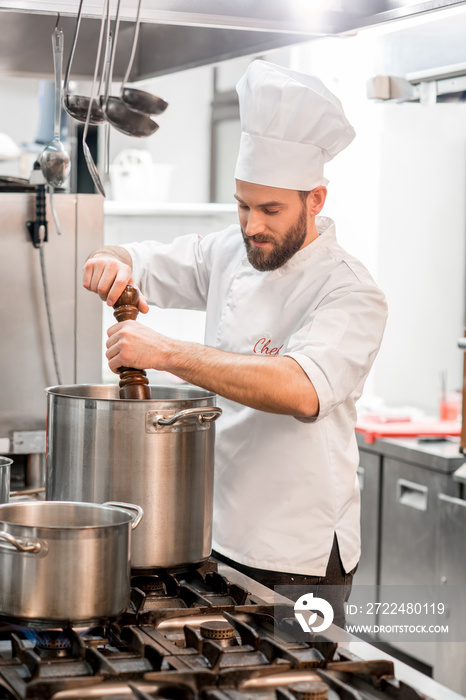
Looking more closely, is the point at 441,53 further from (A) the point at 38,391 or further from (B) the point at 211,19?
(A) the point at 38,391

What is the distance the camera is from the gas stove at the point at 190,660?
941mm

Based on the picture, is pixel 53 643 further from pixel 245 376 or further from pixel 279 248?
pixel 279 248

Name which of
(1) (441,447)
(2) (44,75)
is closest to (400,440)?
(1) (441,447)

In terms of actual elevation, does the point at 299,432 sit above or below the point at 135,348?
below

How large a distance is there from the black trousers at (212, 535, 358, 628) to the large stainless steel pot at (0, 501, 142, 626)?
0.62 metres

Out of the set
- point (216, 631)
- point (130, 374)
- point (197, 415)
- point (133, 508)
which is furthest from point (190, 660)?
point (130, 374)

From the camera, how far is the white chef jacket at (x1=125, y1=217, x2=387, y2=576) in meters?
1.60

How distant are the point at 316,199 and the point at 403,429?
1745mm

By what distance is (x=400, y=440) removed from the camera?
3256 mm

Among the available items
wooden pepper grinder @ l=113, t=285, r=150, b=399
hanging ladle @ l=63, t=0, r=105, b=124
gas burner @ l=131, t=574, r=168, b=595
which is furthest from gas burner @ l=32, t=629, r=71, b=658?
hanging ladle @ l=63, t=0, r=105, b=124

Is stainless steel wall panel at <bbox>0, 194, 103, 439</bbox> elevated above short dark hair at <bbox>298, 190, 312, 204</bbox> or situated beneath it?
situated beneath

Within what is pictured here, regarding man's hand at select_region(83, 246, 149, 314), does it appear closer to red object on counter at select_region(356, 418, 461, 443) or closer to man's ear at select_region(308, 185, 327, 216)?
man's ear at select_region(308, 185, 327, 216)

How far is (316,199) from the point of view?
176 cm

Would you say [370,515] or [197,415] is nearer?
[197,415]
